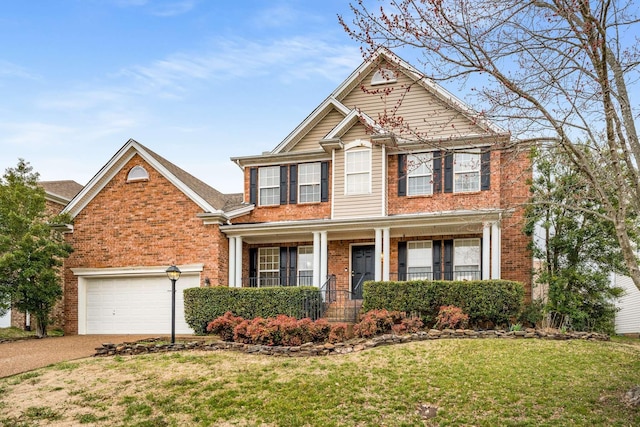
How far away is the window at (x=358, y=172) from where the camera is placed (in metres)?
18.8

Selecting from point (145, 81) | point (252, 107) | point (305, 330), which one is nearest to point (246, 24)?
point (252, 107)

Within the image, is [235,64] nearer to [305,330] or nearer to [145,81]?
[145,81]

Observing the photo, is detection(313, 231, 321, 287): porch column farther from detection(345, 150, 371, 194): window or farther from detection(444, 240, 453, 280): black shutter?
detection(444, 240, 453, 280): black shutter

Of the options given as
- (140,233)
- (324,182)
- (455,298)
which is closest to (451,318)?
(455,298)

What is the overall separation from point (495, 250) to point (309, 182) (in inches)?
261

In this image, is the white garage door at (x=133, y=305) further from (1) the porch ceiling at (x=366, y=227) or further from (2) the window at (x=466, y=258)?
(2) the window at (x=466, y=258)

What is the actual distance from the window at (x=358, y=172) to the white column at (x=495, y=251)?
420 centimetres

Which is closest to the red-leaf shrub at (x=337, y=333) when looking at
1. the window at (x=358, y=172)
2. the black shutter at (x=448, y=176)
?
the window at (x=358, y=172)

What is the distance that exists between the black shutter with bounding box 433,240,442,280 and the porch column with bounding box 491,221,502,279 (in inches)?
76.7

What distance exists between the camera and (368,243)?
1923cm

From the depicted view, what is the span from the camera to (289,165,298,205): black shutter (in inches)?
782

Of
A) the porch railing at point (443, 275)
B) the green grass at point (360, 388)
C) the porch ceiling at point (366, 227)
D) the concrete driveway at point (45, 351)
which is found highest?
the porch ceiling at point (366, 227)

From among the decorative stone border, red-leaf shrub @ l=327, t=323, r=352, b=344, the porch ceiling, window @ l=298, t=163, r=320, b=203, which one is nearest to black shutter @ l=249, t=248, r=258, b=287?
the porch ceiling

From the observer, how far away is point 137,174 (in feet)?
64.3
